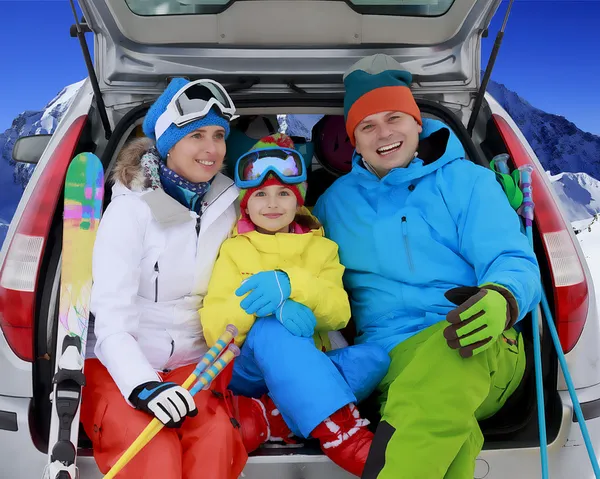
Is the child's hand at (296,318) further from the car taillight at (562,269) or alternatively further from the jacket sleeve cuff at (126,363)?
the car taillight at (562,269)

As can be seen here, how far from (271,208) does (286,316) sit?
452mm

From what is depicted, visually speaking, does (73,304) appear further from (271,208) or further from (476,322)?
(476,322)

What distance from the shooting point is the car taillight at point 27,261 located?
5.78ft

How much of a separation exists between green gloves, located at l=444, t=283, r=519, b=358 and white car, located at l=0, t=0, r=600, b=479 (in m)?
0.31

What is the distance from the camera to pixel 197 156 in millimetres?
2111

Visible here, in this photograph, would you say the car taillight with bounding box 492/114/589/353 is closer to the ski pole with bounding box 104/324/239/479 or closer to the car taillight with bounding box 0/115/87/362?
the ski pole with bounding box 104/324/239/479

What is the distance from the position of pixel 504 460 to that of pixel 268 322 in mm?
804

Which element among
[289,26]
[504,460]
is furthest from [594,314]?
[289,26]

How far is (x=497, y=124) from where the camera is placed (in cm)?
234

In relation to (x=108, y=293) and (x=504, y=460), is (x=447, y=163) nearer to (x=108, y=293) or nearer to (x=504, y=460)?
(x=504, y=460)

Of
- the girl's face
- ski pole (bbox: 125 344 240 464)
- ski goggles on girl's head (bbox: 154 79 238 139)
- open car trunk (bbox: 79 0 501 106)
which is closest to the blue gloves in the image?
ski pole (bbox: 125 344 240 464)

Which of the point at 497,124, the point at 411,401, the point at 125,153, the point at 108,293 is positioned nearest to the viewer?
the point at 411,401

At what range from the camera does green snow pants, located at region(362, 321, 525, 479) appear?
156 centimetres

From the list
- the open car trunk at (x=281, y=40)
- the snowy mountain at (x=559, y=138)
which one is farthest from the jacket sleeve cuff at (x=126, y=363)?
the snowy mountain at (x=559, y=138)
